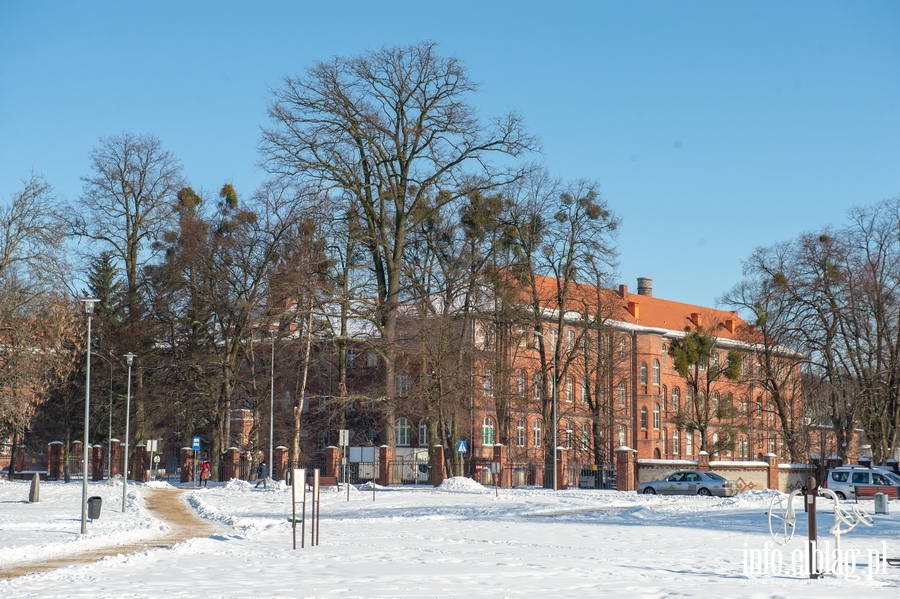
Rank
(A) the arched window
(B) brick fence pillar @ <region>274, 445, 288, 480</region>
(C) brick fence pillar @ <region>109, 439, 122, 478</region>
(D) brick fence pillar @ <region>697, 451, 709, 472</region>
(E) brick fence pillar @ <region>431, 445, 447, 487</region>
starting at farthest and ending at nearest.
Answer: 1. (A) the arched window
2. (C) brick fence pillar @ <region>109, 439, 122, 478</region>
3. (B) brick fence pillar @ <region>274, 445, 288, 480</region>
4. (D) brick fence pillar @ <region>697, 451, 709, 472</region>
5. (E) brick fence pillar @ <region>431, 445, 447, 487</region>

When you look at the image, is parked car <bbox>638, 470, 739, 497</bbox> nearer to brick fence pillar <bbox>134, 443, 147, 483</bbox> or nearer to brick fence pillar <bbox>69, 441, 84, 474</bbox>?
brick fence pillar <bbox>134, 443, 147, 483</bbox>

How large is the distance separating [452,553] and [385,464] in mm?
31544

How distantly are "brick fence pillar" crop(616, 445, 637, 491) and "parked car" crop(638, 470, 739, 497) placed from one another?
322 centimetres

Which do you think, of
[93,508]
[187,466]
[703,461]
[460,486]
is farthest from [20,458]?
[93,508]

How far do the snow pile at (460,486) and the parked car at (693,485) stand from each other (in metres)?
7.78

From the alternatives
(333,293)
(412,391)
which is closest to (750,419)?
(412,391)

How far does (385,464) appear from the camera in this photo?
51.3m

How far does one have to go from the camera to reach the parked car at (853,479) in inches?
1663

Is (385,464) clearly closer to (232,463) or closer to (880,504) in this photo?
(232,463)

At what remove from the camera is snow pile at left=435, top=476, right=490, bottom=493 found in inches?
1790

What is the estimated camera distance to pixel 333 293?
1849 inches

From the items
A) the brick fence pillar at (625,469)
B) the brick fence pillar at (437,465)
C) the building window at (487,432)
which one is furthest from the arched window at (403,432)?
the brick fence pillar at (625,469)

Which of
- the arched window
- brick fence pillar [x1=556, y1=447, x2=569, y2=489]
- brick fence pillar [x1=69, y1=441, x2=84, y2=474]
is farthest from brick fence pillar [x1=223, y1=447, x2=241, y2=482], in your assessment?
the arched window

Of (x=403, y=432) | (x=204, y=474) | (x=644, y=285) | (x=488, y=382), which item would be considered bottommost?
(x=204, y=474)
